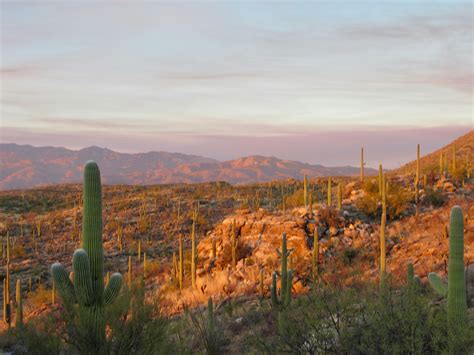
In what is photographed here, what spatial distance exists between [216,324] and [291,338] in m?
6.05

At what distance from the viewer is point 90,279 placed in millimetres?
8422

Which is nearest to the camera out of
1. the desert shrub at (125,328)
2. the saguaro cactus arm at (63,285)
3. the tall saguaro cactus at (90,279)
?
the desert shrub at (125,328)

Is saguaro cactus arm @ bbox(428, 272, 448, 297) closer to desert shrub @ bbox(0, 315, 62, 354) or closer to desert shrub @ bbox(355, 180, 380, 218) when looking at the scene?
desert shrub @ bbox(0, 315, 62, 354)

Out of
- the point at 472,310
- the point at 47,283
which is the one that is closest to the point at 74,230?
the point at 47,283

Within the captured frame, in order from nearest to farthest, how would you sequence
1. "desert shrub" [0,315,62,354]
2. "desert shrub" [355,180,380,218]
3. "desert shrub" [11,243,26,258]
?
"desert shrub" [0,315,62,354]
"desert shrub" [355,180,380,218]
"desert shrub" [11,243,26,258]

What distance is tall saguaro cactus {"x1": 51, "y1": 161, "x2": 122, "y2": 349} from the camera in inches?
313

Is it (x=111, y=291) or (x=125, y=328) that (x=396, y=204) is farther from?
(x=125, y=328)

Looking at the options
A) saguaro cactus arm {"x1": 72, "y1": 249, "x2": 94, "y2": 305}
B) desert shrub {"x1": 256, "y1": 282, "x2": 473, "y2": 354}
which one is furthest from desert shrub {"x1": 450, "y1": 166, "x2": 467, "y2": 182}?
saguaro cactus arm {"x1": 72, "y1": 249, "x2": 94, "y2": 305}

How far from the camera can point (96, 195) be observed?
914 centimetres

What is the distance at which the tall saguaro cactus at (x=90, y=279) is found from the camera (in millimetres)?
7957

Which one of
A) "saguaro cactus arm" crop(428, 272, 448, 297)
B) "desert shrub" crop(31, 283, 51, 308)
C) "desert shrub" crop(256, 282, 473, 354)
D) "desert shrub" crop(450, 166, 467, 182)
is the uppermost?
"desert shrub" crop(450, 166, 467, 182)

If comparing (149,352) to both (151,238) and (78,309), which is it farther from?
(151,238)

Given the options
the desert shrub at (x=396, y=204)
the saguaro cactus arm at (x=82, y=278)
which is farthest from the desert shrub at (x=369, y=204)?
the saguaro cactus arm at (x=82, y=278)

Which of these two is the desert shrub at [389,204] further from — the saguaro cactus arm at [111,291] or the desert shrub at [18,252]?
the desert shrub at [18,252]
